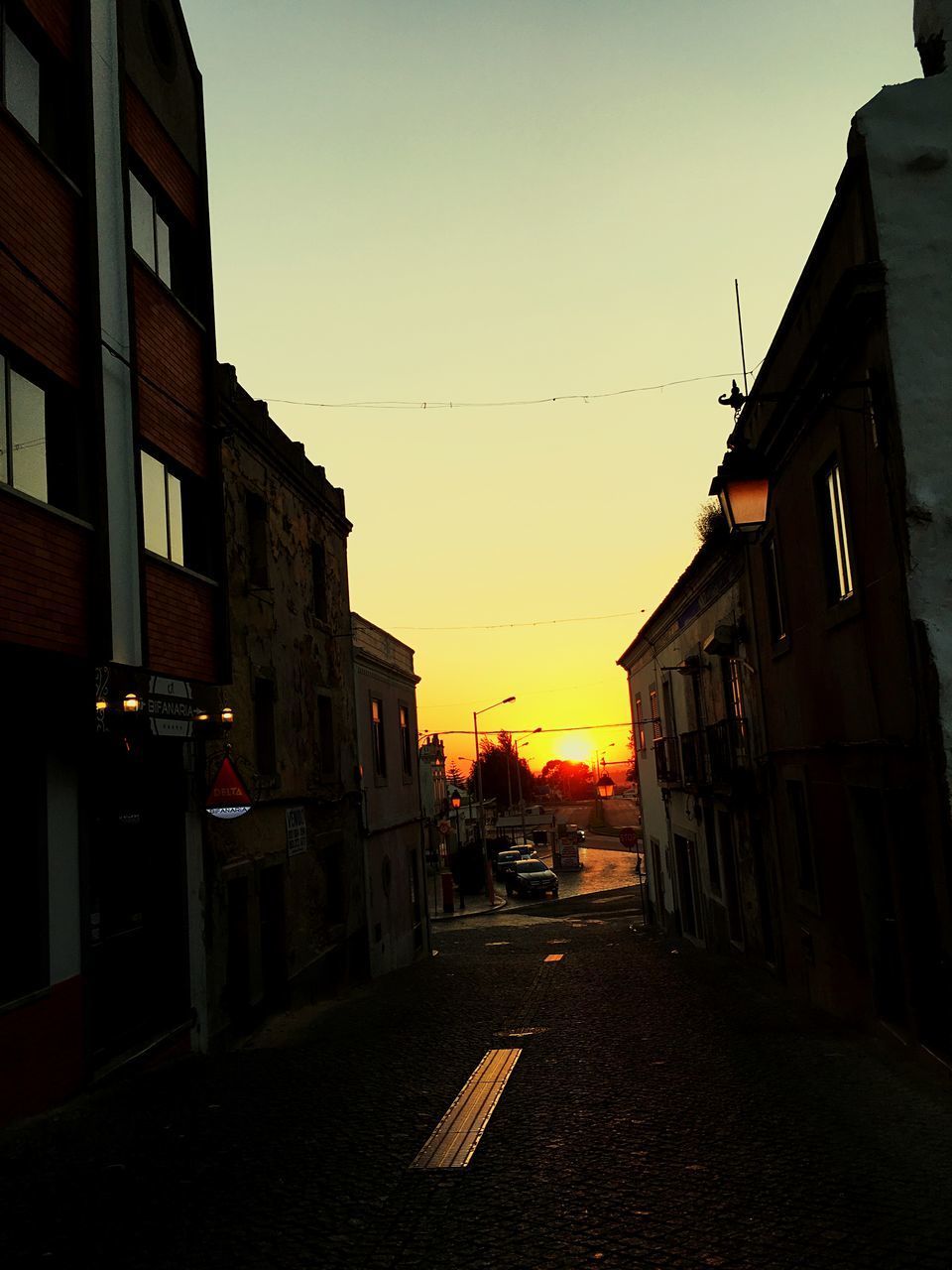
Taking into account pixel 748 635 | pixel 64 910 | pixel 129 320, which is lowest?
pixel 64 910

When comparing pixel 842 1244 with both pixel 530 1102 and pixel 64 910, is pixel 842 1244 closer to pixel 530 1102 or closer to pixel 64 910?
pixel 530 1102

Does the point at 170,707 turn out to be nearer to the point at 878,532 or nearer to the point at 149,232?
the point at 149,232

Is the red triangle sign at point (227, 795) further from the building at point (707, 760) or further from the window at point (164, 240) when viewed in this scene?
the building at point (707, 760)

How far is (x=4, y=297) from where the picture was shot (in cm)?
888

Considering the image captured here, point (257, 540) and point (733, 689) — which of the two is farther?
point (733, 689)

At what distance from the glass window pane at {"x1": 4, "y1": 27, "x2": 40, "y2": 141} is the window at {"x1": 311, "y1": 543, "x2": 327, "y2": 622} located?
10.7 m

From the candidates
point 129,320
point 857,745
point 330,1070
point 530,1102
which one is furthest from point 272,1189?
point 129,320

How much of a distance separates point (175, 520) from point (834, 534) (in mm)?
7289

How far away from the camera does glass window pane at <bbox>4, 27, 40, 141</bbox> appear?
9430 millimetres

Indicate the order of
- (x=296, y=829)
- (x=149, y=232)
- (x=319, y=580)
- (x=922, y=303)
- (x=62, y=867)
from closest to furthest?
(x=922, y=303), (x=62, y=867), (x=149, y=232), (x=296, y=829), (x=319, y=580)

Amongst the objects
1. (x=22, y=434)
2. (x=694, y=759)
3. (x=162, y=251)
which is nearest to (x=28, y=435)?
(x=22, y=434)

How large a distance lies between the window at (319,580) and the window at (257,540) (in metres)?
3.30

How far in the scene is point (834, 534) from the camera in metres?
10.7

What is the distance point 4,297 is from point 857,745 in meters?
8.47
